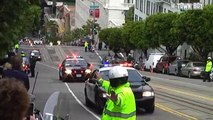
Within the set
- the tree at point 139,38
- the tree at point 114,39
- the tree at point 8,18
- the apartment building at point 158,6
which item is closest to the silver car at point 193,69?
the apartment building at point 158,6

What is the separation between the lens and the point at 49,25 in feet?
553

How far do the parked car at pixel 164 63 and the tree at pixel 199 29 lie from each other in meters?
2.37

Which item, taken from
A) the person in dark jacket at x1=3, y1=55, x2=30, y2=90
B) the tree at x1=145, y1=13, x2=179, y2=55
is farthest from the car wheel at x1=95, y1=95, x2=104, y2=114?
the tree at x1=145, y1=13, x2=179, y2=55

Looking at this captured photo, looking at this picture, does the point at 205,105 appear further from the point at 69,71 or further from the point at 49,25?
the point at 49,25

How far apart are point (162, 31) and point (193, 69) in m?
16.2

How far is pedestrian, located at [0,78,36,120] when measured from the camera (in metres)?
3.50

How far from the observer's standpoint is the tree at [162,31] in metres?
53.6

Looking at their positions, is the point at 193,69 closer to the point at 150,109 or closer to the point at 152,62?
the point at 152,62

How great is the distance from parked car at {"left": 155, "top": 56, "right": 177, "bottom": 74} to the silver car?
5185 mm

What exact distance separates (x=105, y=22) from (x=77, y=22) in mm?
37420

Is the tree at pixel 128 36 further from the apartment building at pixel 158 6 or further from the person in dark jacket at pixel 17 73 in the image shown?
the person in dark jacket at pixel 17 73

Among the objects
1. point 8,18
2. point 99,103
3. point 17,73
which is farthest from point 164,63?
point 8,18

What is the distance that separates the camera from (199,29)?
45.7 meters

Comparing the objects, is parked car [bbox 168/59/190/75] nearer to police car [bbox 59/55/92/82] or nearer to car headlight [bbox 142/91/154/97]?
police car [bbox 59/55/92/82]
